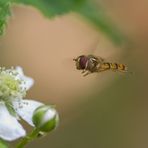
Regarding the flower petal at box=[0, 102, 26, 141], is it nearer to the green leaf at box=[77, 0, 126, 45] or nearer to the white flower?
the white flower

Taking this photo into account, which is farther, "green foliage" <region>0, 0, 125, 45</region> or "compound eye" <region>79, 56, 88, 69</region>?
"compound eye" <region>79, 56, 88, 69</region>

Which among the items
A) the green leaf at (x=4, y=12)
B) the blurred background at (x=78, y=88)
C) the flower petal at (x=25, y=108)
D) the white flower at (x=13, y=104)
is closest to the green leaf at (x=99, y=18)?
the white flower at (x=13, y=104)

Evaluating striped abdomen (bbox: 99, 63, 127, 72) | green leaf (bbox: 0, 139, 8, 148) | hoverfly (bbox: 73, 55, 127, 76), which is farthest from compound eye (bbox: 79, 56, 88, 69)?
green leaf (bbox: 0, 139, 8, 148)

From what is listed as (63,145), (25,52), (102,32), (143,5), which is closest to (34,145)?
(63,145)

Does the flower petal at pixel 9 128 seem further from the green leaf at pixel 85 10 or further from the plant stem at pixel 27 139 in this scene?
the green leaf at pixel 85 10

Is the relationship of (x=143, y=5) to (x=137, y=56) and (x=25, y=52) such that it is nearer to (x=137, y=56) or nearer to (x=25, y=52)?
(x=137, y=56)

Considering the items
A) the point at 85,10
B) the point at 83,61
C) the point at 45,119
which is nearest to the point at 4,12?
the point at 45,119
